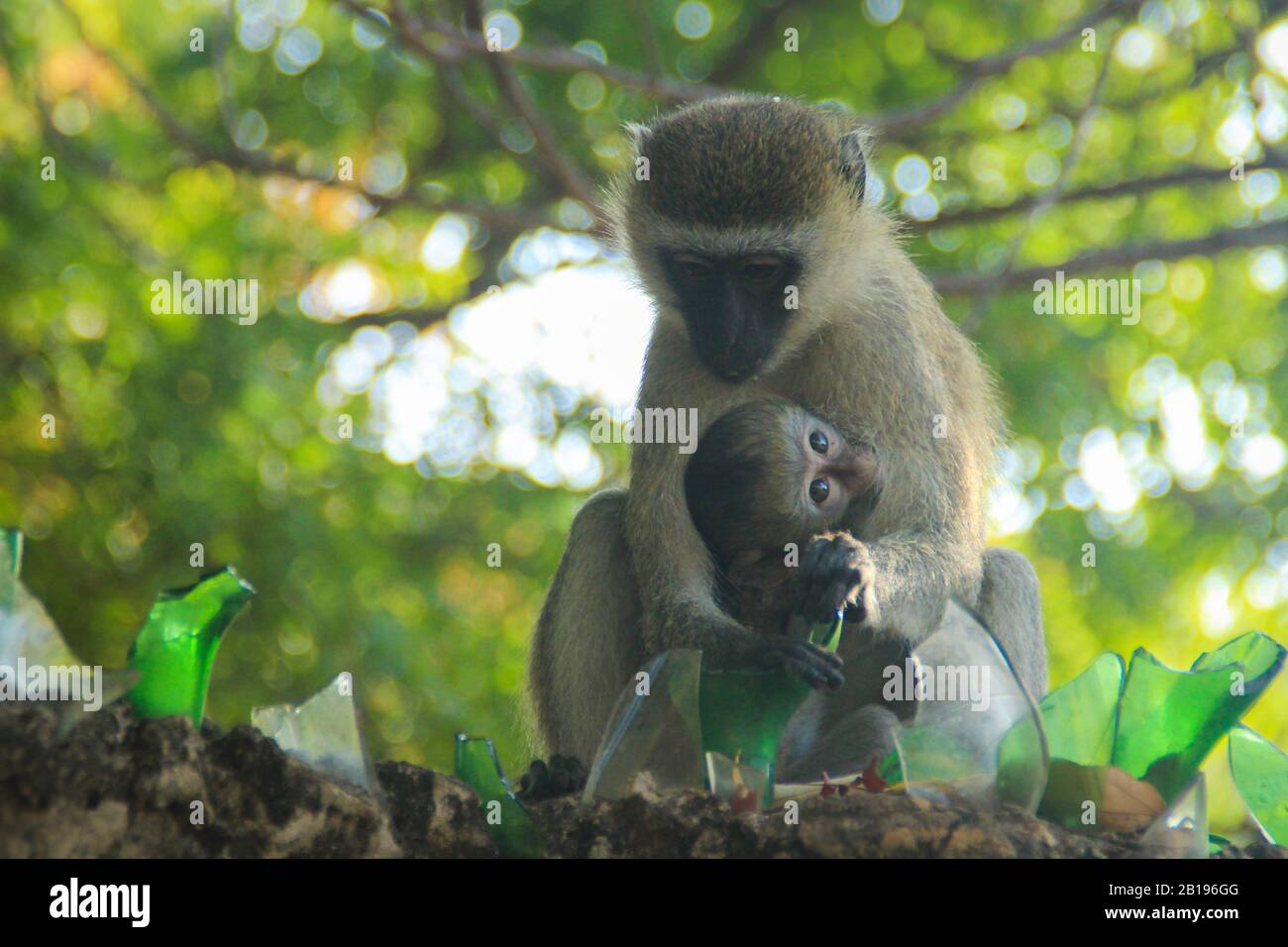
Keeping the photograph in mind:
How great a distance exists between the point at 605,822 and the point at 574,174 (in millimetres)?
6518

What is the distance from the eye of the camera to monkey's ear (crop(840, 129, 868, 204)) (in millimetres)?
5145

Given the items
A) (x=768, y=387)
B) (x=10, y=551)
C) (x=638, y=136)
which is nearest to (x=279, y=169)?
(x=638, y=136)

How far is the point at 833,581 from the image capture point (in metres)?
3.77

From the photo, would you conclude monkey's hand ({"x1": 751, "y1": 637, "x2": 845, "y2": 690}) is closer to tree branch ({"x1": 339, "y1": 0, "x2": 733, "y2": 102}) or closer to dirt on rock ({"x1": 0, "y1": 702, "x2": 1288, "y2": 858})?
dirt on rock ({"x1": 0, "y1": 702, "x2": 1288, "y2": 858})

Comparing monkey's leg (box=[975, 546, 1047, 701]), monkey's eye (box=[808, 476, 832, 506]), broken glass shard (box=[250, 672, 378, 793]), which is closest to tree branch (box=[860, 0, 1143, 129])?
monkey's leg (box=[975, 546, 1047, 701])

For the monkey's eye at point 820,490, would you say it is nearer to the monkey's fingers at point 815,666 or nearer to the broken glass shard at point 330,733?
the monkey's fingers at point 815,666

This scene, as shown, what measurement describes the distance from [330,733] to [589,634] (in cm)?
197

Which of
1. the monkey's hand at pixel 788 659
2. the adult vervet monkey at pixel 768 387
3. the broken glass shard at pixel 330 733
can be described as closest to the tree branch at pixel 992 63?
the adult vervet monkey at pixel 768 387

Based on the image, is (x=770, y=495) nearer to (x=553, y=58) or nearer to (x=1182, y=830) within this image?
(x=1182, y=830)

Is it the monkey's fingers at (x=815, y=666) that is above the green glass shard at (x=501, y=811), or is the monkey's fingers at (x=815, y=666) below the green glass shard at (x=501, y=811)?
above

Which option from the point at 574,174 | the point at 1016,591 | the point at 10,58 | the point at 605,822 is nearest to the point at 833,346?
the point at 1016,591

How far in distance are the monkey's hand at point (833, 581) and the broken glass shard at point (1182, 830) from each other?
1.04m

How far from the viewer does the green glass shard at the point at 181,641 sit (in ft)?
8.99

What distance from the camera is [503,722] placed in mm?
9305
